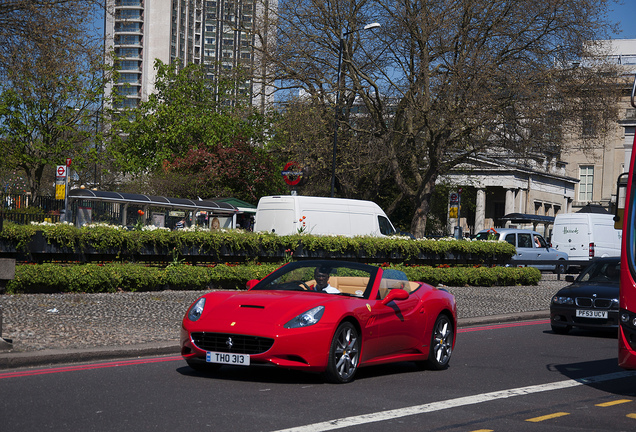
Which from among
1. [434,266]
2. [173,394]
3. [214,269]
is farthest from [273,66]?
[173,394]

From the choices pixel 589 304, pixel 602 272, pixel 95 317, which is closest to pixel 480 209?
pixel 602 272

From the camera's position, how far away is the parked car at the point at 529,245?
3538 cm

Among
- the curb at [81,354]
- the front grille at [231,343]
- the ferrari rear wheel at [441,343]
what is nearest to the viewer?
the front grille at [231,343]

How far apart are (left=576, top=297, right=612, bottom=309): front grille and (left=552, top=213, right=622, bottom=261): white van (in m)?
23.7

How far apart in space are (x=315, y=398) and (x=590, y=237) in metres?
32.8

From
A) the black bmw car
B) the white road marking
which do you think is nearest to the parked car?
the black bmw car

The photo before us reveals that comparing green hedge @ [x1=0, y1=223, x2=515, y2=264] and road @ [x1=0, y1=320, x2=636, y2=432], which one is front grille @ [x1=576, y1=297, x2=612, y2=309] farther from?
green hedge @ [x1=0, y1=223, x2=515, y2=264]

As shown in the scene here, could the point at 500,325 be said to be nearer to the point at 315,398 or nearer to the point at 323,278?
the point at 323,278

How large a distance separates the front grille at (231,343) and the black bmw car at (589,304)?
859 cm

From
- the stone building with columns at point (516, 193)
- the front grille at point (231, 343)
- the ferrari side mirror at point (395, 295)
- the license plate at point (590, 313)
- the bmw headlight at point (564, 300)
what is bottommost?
the license plate at point (590, 313)

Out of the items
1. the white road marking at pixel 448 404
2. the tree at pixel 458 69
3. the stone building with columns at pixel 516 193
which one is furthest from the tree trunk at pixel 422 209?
the white road marking at pixel 448 404

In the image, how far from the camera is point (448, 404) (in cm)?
760

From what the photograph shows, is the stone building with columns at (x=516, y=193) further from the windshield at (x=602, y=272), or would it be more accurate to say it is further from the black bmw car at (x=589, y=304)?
the black bmw car at (x=589, y=304)

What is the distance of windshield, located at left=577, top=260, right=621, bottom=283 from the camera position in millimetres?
15867
